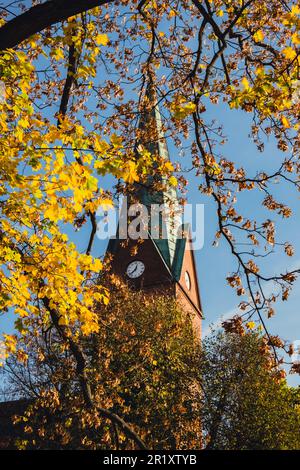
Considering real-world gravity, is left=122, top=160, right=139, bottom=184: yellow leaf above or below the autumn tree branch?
below

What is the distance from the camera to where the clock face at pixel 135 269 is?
125ft

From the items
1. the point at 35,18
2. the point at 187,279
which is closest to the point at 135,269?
the point at 187,279

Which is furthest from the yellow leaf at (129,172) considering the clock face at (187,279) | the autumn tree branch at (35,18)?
the clock face at (187,279)

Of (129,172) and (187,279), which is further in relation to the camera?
(187,279)

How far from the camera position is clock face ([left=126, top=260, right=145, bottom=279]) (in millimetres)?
38188

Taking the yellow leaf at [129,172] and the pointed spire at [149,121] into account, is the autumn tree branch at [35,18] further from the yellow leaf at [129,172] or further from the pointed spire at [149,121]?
the pointed spire at [149,121]

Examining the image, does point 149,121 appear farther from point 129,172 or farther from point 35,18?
point 35,18

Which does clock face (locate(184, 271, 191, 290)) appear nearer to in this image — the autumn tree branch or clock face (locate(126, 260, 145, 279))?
clock face (locate(126, 260, 145, 279))

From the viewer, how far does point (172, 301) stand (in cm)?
2917

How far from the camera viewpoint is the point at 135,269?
38531 mm

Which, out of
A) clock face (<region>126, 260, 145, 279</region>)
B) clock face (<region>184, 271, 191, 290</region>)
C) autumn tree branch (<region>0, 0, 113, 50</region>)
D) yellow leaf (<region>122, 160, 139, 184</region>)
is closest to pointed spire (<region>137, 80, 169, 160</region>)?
yellow leaf (<region>122, 160, 139, 184</region>)
